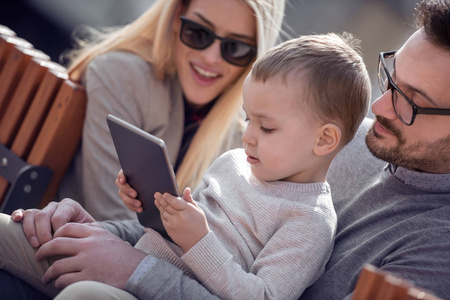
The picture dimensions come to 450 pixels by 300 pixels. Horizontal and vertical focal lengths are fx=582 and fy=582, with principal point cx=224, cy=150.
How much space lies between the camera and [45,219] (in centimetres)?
207

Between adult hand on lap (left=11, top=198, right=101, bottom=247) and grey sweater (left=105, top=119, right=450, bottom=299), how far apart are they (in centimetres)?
19

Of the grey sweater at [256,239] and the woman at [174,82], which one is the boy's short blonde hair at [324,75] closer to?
the grey sweater at [256,239]

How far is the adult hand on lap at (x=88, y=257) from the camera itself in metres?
1.84

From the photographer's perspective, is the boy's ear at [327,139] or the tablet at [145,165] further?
the boy's ear at [327,139]

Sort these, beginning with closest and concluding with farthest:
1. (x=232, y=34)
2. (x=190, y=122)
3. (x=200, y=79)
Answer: (x=232, y=34), (x=200, y=79), (x=190, y=122)

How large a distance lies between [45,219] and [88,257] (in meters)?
0.30

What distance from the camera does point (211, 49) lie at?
323 centimetres

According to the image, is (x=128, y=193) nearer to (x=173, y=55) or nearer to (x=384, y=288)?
(x=384, y=288)

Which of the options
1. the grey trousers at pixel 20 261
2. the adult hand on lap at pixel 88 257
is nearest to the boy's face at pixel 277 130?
the adult hand on lap at pixel 88 257

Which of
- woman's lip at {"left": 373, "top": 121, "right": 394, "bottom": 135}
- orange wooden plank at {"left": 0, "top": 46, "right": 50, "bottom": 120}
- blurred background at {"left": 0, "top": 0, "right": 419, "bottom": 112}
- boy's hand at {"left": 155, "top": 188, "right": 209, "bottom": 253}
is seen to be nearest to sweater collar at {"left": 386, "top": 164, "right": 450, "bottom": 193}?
woman's lip at {"left": 373, "top": 121, "right": 394, "bottom": 135}

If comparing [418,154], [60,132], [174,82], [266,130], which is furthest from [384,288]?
[174,82]

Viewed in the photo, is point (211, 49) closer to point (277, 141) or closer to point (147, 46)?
point (147, 46)

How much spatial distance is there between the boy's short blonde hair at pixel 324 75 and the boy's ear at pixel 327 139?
3cm

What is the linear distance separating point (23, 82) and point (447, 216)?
2.14m
